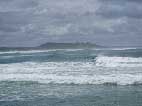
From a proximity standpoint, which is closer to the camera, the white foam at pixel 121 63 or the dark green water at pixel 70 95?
the dark green water at pixel 70 95

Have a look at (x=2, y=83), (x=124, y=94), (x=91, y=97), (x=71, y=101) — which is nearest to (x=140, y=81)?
(x=124, y=94)

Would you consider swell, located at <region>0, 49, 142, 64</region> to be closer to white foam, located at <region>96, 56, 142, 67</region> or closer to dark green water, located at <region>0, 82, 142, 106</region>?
white foam, located at <region>96, 56, 142, 67</region>

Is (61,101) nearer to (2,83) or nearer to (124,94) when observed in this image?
(124,94)

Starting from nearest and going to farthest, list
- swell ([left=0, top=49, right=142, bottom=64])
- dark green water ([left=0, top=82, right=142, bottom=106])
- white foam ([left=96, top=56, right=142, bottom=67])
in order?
dark green water ([left=0, top=82, right=142, bottom=106]) < white foam ([left=96, top=56, right=142, bottom=67]) < swell ([left=0, top=49, right=142, bottom=64])

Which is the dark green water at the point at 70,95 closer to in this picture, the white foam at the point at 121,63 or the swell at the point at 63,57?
the white foam at the point at 121,63

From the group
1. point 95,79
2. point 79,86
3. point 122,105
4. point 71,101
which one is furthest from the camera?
point 95,79

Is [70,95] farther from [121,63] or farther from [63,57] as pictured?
[63,57]

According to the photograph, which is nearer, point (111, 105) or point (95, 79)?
point (111, 105)

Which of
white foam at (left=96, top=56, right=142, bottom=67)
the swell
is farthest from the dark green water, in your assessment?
the swell

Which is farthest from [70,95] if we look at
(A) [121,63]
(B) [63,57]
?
(B) [63,57]

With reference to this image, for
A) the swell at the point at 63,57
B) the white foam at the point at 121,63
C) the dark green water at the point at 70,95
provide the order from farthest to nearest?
the swell at the point at 63,57
the white foam at the point at 121,63
the dark green water at the point at 70,95

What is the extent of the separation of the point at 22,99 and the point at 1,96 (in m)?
1.52

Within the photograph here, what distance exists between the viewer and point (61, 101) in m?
14.8

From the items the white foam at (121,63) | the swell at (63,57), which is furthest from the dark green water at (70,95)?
the swell at (63,57)
